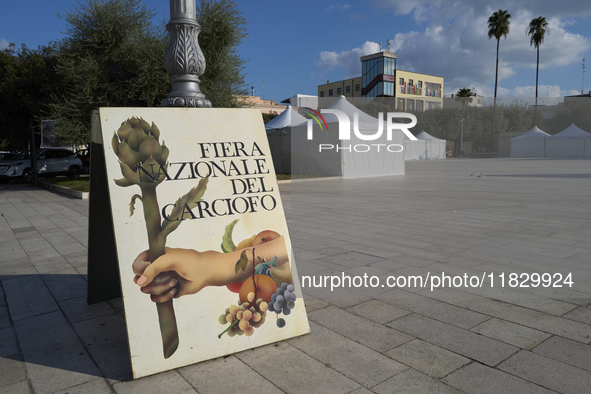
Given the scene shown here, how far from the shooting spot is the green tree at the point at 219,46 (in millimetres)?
15773

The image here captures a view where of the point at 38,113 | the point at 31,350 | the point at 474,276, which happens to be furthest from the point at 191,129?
the point at 38,113

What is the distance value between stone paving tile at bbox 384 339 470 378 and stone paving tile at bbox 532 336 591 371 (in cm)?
54

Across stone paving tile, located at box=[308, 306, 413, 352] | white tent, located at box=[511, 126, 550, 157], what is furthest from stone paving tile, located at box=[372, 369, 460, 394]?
white tent, located at box=[511, 126, 550, 157]

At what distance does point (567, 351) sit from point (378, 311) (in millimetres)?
1263

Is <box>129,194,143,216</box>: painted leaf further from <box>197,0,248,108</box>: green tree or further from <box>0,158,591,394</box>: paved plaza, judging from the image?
<box>197,0,248,108</box>: green tree

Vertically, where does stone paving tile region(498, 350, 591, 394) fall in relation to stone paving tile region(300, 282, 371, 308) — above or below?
above

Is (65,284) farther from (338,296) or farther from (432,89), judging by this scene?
(432,89)

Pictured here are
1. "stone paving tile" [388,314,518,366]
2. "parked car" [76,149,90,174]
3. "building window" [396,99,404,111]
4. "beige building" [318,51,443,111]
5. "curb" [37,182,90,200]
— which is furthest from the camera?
"building window" [396,99,404,111]

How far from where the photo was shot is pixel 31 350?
2.79 meters

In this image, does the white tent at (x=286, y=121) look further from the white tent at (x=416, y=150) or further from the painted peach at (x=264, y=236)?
the white tent at (x=416, y=150)

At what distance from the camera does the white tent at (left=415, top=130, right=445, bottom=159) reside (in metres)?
43.2

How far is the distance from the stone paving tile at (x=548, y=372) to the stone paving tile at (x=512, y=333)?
0.17 meters

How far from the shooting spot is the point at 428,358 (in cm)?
256

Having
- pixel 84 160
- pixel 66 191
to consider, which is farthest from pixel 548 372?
pixel 84 160
